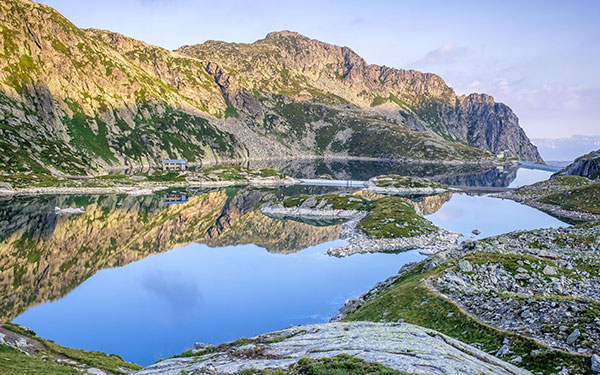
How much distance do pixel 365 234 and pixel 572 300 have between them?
60951 mm

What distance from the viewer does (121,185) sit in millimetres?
154750

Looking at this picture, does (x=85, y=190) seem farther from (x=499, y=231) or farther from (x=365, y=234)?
(x=499, y=231)

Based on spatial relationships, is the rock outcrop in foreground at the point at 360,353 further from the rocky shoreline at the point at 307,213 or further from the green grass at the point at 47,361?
the rocky shoreline at the point at 307,213

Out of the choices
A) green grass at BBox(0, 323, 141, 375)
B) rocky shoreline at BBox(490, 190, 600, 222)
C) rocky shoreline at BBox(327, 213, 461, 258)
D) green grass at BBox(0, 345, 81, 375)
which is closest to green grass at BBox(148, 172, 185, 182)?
rocky shoreline at BBox(327, 213, 461, 258)

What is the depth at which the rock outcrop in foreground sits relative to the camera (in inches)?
704

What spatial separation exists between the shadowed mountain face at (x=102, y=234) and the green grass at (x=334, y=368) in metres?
44.6

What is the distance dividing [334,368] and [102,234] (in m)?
84.5

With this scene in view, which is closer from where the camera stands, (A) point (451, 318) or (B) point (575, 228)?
(A) point (451, 318)

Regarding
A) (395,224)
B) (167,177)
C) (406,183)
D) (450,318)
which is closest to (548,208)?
(406,183)

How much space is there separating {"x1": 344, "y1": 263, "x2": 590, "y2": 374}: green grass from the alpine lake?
12078 mm

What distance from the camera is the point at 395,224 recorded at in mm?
89875

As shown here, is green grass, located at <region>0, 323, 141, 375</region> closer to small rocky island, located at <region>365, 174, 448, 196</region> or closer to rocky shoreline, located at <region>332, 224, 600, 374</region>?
rocky shoreline, located at <region>332, 224, 600, 374</region>

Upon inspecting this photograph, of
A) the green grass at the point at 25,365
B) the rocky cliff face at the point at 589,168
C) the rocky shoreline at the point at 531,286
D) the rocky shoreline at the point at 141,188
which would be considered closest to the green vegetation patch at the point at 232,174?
the rocky shoreline at the point at 141,188

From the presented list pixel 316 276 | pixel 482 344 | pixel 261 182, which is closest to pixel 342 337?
pixel 482 344
